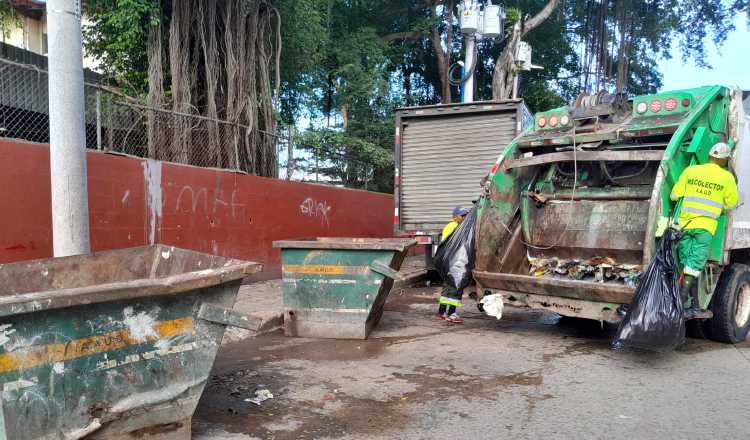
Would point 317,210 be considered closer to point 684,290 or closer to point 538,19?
point 684,290

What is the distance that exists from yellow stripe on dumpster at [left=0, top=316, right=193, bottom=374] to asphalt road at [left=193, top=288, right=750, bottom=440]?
748 millimetres

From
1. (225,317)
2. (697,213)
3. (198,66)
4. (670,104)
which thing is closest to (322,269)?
(225,317)

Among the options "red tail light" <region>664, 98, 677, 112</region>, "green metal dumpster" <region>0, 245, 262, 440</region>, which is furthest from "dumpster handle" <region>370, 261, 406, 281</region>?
"red tail light" <region>664, 98, 677, 112</region>

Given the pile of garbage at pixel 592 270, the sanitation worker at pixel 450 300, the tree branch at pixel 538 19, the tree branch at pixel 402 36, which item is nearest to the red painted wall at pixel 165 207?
the sanitation worker at pixel 450 300

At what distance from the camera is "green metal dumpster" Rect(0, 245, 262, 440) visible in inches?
100

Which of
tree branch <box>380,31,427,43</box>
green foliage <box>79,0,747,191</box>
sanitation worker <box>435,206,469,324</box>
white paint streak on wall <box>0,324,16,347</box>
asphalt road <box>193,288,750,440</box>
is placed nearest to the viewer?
white paint streak on wall <box>0,324,16,347</box>

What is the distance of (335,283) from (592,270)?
7.89 feet

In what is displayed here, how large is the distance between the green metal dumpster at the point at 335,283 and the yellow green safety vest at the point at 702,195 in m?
2.45

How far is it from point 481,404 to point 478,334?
2.20 m

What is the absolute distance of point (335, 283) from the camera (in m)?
5.62

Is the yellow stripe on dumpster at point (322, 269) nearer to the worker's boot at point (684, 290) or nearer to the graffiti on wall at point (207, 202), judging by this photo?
the worker's boot at point (684, 290)

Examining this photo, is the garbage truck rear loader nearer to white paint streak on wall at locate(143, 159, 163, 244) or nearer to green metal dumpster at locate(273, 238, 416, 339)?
green metal dumpster at locate(273, 238, 416, 339)

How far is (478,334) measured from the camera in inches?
238

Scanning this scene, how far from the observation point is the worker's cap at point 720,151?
505 centimetres
